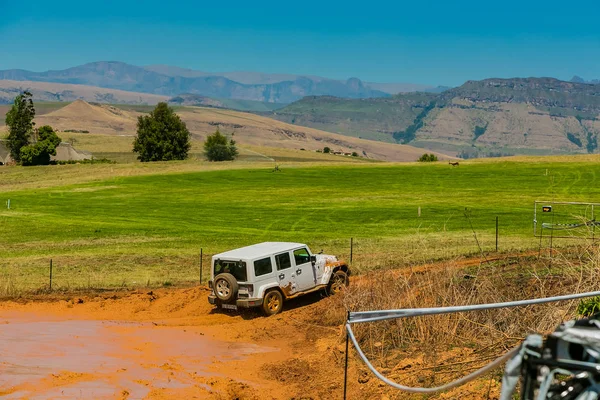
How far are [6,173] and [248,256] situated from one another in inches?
3731

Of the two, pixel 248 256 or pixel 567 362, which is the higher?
pixel 567 362

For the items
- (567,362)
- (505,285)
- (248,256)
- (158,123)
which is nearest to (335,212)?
(248,256)

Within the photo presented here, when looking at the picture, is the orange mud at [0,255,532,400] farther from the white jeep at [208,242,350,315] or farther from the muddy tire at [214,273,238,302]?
the muddy tire at [214,273,238,302]

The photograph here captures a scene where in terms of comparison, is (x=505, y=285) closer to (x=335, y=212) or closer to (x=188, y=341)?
(x=188, y=341)

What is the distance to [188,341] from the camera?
21.2 metres

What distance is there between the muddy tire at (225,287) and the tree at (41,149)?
109 metres

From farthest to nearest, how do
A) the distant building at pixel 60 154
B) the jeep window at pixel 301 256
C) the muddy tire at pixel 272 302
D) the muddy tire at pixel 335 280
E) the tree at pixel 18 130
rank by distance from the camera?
the distant building at pixel 60 154 < the tree at pixel 18 130 < the muddy tire at pixel 335 280 < the jeep window at pixel 301 256 < the muddy tire at pixel 272 302

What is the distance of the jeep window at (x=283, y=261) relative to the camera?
2445 centimetres

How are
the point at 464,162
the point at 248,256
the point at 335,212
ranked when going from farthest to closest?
the point at 464,162, the point at 335,212, the point at 248,256

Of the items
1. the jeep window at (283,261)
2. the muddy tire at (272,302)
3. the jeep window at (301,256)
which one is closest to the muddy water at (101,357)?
the muddy tire at (272,302)

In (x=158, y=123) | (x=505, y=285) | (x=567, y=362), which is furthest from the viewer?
(x=158, y=123)

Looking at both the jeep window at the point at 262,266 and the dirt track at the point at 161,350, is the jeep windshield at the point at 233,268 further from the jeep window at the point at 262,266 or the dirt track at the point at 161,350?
the dirt track at the point at 161,350

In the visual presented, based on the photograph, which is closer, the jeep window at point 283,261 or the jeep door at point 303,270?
the jeep window at point 283,261

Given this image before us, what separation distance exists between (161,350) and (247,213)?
42.1 meters
